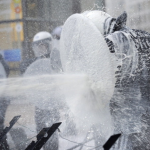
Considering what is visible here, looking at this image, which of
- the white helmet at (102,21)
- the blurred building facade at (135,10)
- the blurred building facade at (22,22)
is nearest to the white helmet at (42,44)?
the blurred building facade at (22,22)

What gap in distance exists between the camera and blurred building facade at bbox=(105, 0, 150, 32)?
2260mm

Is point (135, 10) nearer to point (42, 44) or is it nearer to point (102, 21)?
point (102, 21)

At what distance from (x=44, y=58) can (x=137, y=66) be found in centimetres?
135

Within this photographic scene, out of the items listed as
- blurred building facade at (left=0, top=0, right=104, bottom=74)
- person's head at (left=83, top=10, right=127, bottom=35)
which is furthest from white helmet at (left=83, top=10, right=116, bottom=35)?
blurred building facade at (left=0, top=0, right=104, bottom=74)

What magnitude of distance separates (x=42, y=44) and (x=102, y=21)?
1.61m

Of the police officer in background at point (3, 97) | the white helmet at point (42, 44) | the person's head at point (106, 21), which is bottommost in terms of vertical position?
the police officer in background at point (3, 97)

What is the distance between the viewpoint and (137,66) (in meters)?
1.86

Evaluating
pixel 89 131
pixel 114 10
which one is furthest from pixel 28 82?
pixel 114 10

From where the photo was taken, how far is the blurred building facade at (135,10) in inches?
89.0

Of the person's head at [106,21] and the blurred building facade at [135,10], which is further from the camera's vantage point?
the blurred building facade at [135,10]

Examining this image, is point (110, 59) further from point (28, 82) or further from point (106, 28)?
point (28, 82)

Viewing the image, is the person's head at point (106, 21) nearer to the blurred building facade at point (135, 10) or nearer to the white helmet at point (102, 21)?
the white helmet at point (102, 21)

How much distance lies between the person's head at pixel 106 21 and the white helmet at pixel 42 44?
1.24 meters

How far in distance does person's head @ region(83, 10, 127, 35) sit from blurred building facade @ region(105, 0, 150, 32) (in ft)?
0.88
